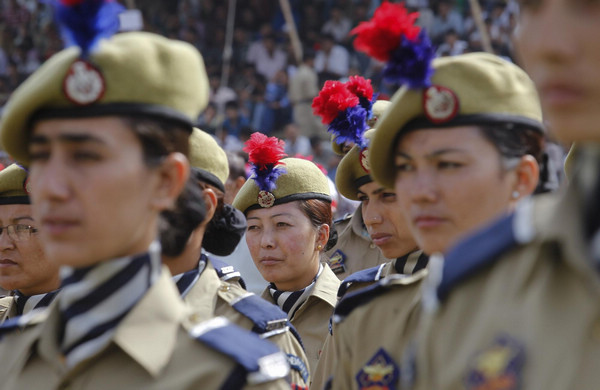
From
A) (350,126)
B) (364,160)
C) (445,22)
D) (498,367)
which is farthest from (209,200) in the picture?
(445,22)

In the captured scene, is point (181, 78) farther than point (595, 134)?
Yes

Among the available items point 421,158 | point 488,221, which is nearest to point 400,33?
point 421,158

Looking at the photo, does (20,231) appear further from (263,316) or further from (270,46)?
(270,46)

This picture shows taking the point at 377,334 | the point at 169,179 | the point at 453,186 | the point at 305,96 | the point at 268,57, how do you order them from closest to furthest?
the point at 169,179 < the point at 453,186 < the point at 377,334 < the point at 305,96 < the point at 268,57

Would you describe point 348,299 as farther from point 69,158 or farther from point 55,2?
point 55,2

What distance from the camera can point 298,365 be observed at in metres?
3.46

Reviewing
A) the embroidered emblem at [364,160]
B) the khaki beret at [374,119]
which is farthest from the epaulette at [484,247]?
the khaki beret at [374,119]

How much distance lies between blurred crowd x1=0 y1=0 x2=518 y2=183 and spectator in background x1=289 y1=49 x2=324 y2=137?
0.02 metres

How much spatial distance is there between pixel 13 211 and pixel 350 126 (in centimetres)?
183

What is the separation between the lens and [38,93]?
7.15 ft

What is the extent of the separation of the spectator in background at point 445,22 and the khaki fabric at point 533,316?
44.8ft

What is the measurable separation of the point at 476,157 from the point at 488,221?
7.9 inches

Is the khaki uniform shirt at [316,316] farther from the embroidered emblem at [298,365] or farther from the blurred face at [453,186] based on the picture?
the blurred face at [453,186]

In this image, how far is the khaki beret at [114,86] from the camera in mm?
2168
